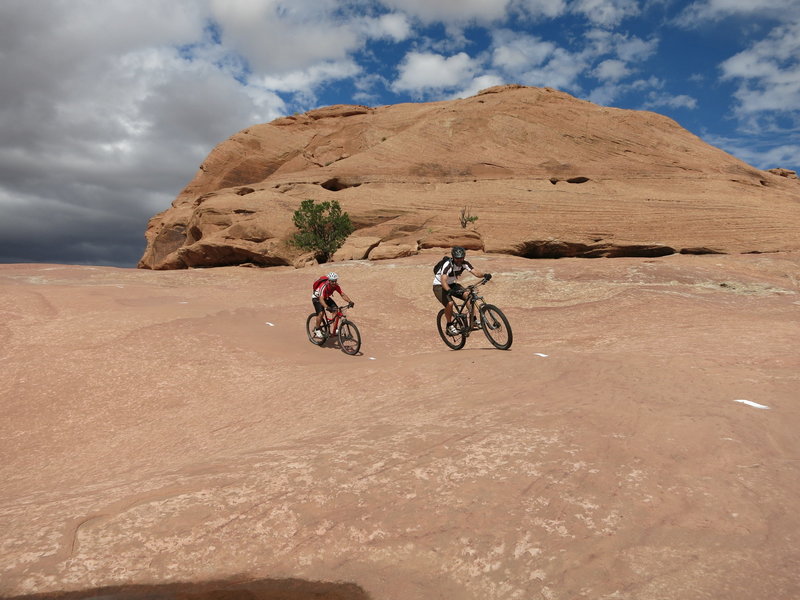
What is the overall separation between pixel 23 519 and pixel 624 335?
37.7 ft

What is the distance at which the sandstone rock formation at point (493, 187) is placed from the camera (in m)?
36.8

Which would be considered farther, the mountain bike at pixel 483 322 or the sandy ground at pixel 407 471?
the mountain bike at pixel 483 322

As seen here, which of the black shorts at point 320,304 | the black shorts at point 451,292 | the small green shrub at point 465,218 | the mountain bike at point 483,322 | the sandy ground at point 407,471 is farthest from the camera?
the small green shrub at point 465,218

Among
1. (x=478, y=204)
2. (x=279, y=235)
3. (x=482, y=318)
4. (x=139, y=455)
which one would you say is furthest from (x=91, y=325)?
(x=478, y=204)

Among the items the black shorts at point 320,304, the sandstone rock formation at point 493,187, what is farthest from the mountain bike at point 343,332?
the sandstone rock formation at point 493,187

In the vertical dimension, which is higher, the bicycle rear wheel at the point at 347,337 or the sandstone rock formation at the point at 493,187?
the sandstone rock formation at the point at 493,187

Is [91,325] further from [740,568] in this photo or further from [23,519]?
[740,568]

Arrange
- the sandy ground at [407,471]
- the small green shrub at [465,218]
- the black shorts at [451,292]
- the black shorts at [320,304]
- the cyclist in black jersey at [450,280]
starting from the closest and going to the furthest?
the sandy ground at [407,471]
the cyclist in black jersey at [450,280]
the black shorts at [451,292]
the black shorts at [320,304]
the small green shrub at [465,218]

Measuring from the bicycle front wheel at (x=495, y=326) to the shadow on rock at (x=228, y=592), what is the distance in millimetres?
7647

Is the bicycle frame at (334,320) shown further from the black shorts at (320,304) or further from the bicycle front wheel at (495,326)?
the bicycle front wheel at (495,326)

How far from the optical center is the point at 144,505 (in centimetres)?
351

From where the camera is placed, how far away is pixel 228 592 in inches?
111

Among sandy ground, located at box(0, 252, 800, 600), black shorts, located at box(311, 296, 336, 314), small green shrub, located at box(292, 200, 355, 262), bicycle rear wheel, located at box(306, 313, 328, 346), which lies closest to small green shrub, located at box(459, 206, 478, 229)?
small green shrub, located at box(292, 200, 355, 262)

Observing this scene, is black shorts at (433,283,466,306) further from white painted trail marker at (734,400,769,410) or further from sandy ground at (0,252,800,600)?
white painted trail marker at (734,400,769,410)
